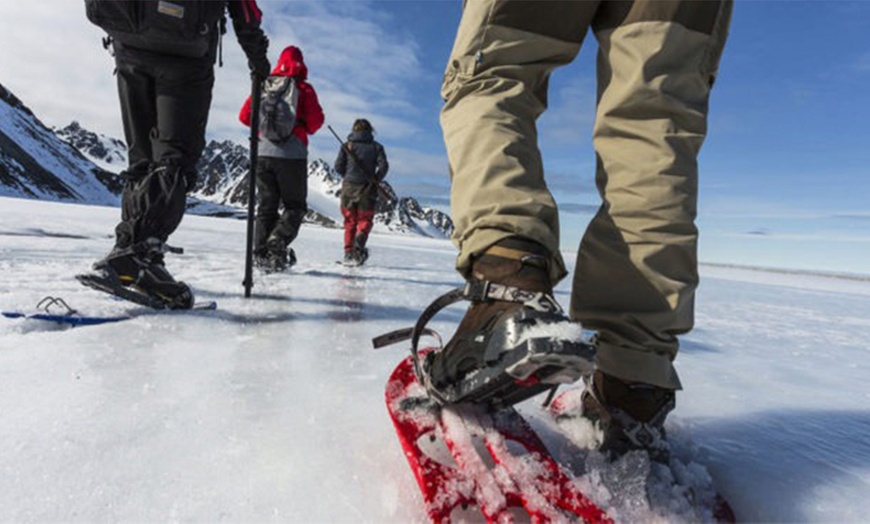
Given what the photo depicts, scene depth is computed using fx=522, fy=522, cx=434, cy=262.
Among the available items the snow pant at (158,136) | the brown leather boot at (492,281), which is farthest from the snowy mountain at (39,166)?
the brown leather boot at (492,281)

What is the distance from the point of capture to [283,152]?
15.9 feet

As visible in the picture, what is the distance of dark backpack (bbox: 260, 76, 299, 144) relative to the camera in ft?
15.6

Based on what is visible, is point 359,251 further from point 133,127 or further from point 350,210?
point 133,127

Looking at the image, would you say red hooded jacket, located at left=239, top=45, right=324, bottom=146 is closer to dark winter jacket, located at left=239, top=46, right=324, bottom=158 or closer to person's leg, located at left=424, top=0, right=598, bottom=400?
dark winter jacket, located at left=239, top=46, right=324, bottom=158

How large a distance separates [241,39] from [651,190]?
8.85ft

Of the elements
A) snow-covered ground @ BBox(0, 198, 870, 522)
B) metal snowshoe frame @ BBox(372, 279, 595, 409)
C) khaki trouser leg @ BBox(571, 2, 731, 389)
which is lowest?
snow-covered ground @ BBox(0, 198, 870, 522)

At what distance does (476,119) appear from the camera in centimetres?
112

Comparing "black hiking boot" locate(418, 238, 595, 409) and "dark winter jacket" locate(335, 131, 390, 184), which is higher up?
"dark winter jacket" locate(335, 131, 390, 184)

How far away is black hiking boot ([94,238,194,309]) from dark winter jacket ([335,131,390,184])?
5.25 m

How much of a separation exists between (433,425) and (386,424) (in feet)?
0.71

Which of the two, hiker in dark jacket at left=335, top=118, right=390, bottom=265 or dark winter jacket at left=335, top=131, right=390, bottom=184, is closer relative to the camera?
hiker in dark jacket at left=335, top=118, right=390, bottom=265

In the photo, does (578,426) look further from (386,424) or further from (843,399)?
(843,399)

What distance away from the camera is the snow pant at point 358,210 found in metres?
7.05

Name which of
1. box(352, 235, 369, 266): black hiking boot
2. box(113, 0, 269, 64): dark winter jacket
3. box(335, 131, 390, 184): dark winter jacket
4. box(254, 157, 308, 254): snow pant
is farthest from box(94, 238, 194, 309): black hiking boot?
box(335, 131, 390, 184): dark winter jacket
